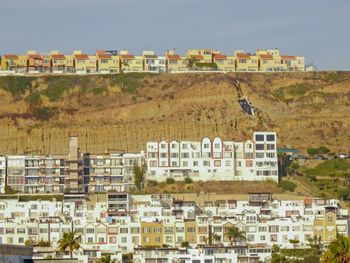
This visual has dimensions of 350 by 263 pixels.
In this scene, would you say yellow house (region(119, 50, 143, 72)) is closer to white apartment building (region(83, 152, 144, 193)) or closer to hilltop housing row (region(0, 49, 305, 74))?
hilltop housing row (region(0, 49, 305, 74))

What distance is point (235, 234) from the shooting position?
355 ft

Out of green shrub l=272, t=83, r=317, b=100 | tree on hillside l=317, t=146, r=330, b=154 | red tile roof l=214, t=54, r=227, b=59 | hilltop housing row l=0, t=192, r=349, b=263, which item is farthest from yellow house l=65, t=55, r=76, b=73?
hilltop housing row l=0, t=192, r=349, b=263

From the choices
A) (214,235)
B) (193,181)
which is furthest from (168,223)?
(193,181)

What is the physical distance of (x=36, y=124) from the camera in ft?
515

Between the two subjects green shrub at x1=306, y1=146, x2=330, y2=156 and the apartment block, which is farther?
the apartment block

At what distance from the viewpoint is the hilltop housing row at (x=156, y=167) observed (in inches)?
5285

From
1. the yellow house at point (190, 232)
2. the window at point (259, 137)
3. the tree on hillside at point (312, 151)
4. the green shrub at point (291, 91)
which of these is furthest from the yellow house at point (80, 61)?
the yellow house at point (190, 232)

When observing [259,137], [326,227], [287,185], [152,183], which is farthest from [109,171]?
[326,227]

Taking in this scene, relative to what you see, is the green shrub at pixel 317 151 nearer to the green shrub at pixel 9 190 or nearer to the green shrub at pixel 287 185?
the green shrub at pixel 287 185

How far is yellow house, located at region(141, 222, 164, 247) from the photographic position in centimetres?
10775

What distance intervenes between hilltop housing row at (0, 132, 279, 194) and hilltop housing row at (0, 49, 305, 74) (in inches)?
1294

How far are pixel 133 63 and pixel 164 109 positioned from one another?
12202 millimetres

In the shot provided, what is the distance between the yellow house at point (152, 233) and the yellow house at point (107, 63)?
199 feet

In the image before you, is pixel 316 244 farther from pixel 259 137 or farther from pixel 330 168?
pixel 330 168
